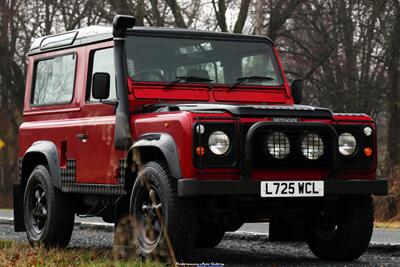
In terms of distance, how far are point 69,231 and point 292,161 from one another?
291 cm

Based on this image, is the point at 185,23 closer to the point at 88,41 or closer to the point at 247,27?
the point at 247,27

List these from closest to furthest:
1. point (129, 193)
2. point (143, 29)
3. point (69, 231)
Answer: point (129, 193) < point (143, 29) < point (69, 231)

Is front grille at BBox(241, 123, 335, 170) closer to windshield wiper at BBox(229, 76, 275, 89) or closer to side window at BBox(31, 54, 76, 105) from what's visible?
windshield wiper at BBox(229, 76, 275, 89)

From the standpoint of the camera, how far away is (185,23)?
97.4 feet

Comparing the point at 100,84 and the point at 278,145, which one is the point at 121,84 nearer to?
the point at 100,84

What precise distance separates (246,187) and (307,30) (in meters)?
23.6

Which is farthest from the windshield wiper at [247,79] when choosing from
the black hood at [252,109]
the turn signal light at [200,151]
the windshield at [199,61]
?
the turn signal light at [200,151]

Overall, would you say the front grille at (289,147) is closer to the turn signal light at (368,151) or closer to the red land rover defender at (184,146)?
the red land rover defender at (184,146)

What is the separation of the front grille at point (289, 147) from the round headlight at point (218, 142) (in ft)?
0.49

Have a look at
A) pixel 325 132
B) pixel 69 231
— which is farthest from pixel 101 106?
pixel 325 132

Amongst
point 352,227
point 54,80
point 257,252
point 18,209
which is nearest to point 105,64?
point 54,80

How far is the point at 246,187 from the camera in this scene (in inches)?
328

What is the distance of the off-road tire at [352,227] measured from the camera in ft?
29.9

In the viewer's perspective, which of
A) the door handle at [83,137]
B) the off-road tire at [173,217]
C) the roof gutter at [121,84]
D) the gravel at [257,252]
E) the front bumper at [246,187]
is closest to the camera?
the front bumper at [246,187]
